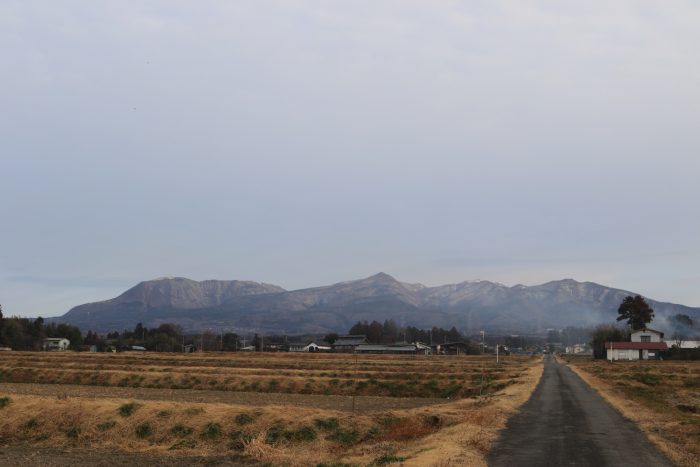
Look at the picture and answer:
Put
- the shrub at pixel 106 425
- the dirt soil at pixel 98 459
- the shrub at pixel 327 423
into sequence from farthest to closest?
the shrub at pixel 106 425
the shrub at pixel 327 423
the dirt soil at pixel 98 459

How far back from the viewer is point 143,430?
27.9 meters

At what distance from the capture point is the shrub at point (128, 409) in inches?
1162

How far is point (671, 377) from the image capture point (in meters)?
70.4

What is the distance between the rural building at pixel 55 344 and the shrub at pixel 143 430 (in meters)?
154

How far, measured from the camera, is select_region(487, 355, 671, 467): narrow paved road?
1959 centimetres

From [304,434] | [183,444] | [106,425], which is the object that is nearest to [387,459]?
[304,434]

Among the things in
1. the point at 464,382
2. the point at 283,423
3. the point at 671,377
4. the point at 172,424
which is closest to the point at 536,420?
the point at 283,423

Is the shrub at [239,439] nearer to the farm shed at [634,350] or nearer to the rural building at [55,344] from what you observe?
the farm shed at [634,350]

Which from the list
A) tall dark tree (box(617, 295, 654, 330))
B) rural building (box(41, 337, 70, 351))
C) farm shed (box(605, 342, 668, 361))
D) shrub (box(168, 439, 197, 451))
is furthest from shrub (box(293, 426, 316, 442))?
rural building (box(41, 337, 70, 351))

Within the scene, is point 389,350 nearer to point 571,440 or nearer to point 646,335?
point 646,335

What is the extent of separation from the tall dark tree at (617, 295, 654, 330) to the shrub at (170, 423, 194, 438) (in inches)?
6064

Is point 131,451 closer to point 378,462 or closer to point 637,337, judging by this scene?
point 378,462

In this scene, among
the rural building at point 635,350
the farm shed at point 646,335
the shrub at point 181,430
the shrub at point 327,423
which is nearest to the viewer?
the shrub at point 327,423

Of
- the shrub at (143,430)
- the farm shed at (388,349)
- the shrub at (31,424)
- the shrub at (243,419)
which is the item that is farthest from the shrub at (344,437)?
the farm shed at (388,349)
